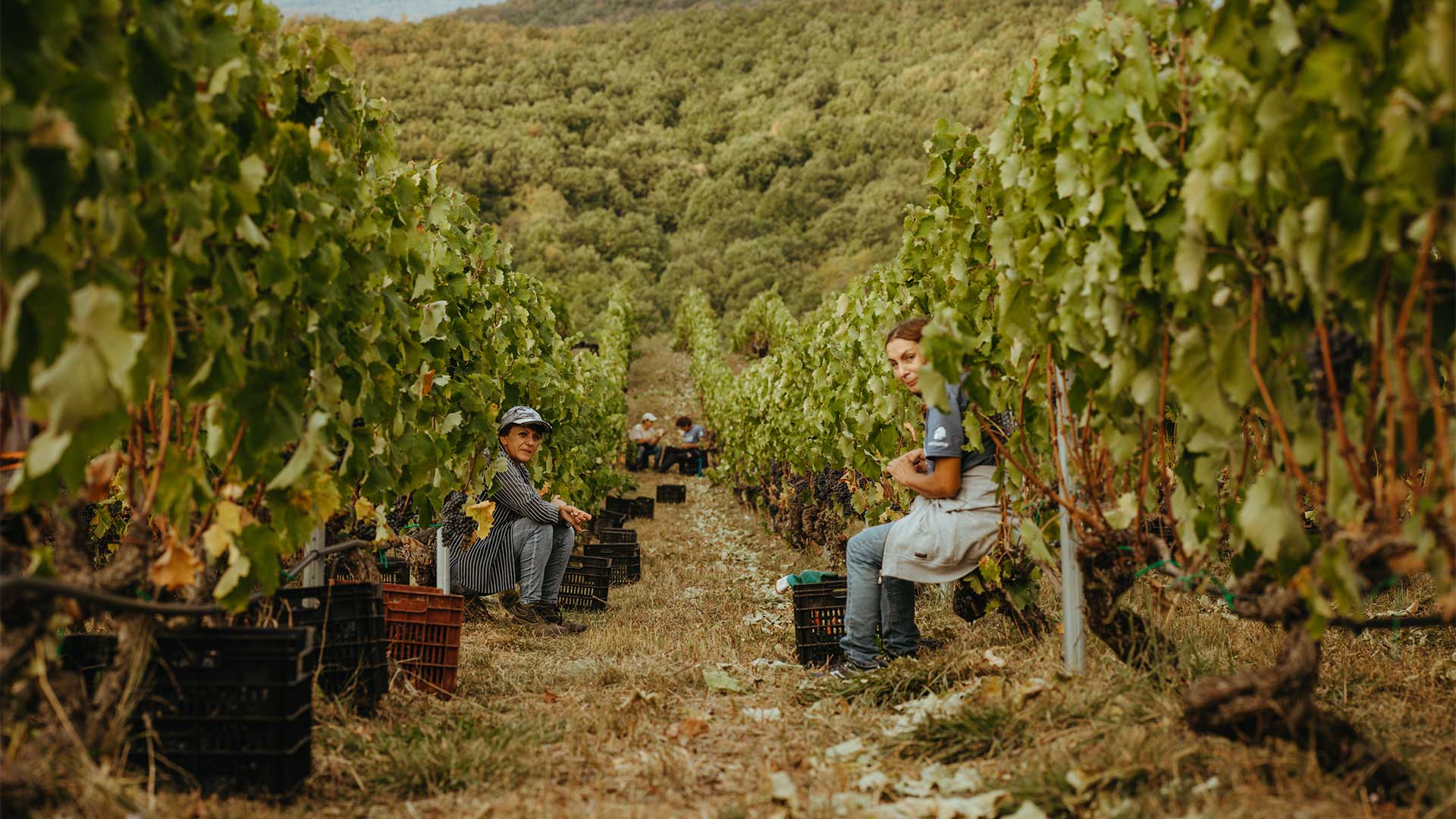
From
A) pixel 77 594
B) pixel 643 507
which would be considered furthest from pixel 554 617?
pixel 643 507

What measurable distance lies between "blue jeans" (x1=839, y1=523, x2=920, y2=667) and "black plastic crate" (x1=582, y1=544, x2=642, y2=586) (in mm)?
3771

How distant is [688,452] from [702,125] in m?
63.6

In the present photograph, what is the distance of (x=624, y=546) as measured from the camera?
7992mm

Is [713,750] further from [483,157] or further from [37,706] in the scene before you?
[483,157]

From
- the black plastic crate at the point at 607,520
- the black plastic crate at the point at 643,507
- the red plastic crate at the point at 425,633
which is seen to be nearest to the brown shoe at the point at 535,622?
the red plastic crate at the point at 425,633

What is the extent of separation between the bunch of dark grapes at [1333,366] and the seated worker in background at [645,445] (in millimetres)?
16495

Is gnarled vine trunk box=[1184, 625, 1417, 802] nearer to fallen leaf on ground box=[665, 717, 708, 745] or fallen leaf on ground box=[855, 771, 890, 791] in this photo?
fallen leaf on ground box=[855, 771, 890, 791]

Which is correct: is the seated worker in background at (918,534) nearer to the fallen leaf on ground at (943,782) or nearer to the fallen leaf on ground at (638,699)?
the fallen leaf on ground at (638,699)

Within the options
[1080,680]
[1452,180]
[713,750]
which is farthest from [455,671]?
[1452,180]

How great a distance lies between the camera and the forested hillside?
49.0 m

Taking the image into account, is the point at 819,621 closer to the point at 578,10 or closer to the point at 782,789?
the point at 782,789

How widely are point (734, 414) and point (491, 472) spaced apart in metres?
7.99

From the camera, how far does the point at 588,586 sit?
6.84 m

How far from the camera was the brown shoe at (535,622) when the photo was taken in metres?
5.80
